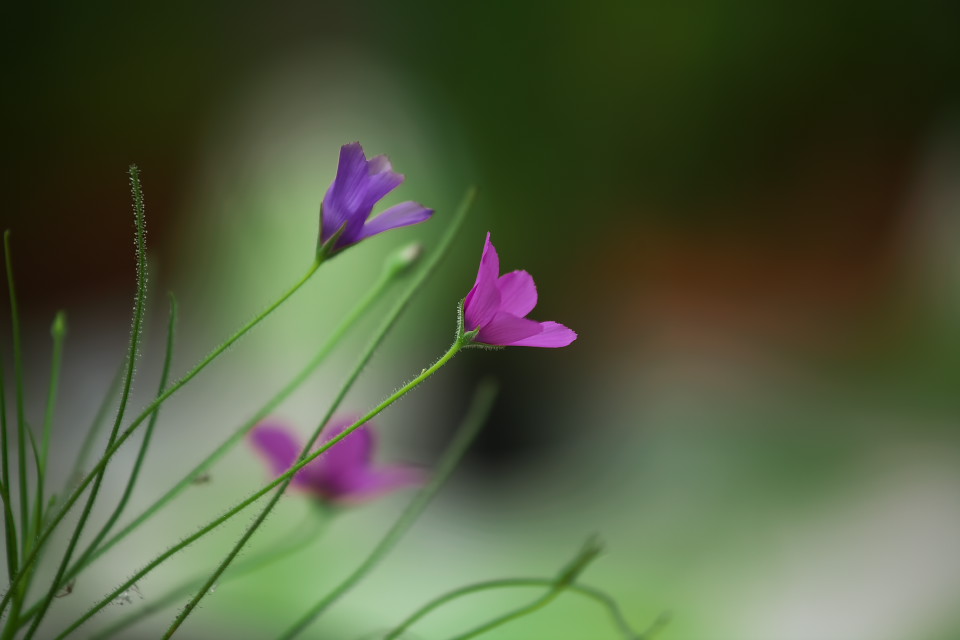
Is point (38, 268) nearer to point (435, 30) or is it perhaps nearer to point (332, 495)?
point (435, 30)

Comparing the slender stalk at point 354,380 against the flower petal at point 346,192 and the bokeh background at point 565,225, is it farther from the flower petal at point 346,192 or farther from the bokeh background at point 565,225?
the bokeh background at point 565,225

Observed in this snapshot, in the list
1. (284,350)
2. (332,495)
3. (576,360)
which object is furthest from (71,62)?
(332,495)

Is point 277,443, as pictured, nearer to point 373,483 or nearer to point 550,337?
point 373,483

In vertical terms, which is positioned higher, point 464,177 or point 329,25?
point 329,25

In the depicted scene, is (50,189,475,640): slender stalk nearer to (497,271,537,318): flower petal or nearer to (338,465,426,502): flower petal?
(497,271,537,318): flower petal

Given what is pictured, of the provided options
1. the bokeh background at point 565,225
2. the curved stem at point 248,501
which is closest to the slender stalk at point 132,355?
the curved stem at point 248,501

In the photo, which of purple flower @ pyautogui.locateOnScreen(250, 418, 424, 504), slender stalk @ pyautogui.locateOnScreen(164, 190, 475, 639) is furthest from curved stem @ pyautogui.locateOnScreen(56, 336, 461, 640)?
purple flower @ pyautogui.locateOnScreen(250, 418, 424, 504)
